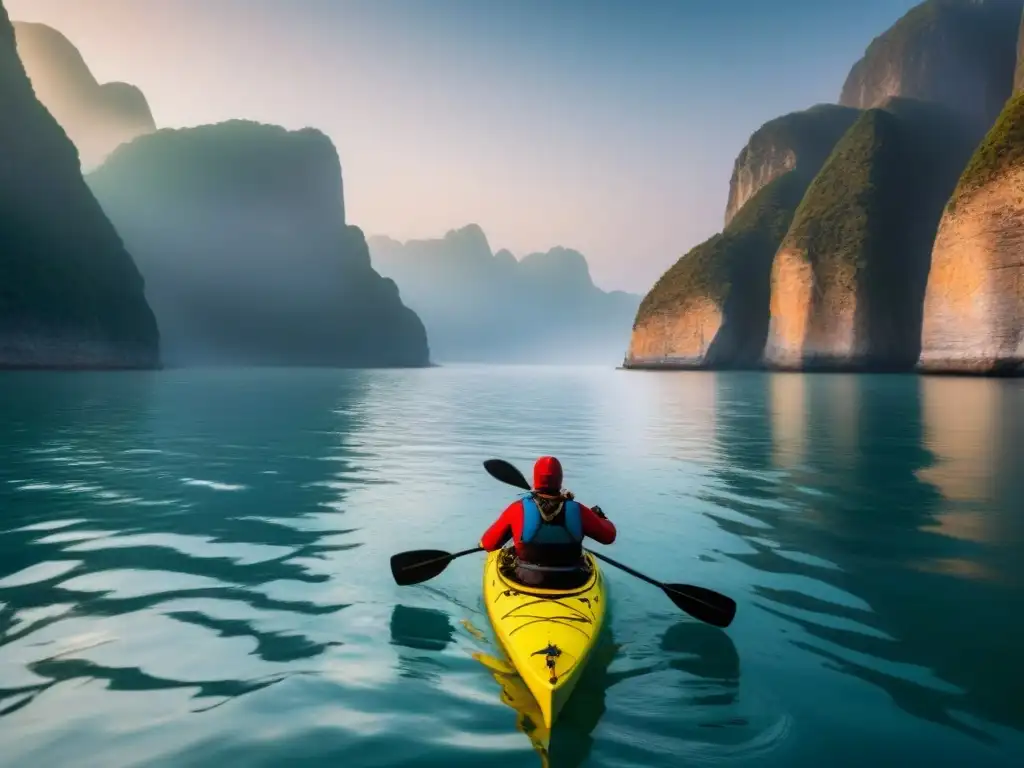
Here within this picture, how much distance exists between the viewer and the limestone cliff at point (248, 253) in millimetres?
141000

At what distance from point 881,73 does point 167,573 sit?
6232 inches

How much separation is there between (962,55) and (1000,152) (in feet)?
292

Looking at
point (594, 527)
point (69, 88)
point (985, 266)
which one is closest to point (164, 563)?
point (594, 527)

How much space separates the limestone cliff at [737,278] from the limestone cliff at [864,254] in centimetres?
1157

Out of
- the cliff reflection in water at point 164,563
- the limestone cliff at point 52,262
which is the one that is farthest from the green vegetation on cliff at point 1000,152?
the limestone cliff at point 52,262

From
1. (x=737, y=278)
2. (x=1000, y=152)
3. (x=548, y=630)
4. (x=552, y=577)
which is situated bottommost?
(x=548, y=630)

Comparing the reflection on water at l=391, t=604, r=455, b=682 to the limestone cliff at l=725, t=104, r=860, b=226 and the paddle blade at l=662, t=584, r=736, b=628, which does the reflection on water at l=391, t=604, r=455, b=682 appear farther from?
the limestone cliff at l=725, t=104, r=860, b=226

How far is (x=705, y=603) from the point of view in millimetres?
6262

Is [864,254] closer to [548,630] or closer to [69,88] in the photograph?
[548,630]

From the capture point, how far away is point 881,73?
128250 millimetres

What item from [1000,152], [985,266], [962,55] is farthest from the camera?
[962,55]

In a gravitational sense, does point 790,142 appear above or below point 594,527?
above

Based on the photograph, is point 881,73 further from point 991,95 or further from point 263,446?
point 263,446

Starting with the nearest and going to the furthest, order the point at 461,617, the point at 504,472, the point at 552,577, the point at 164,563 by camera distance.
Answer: the point at 552,577 → the point at 461,617 → the point at 164,563 → the point at 504,472
